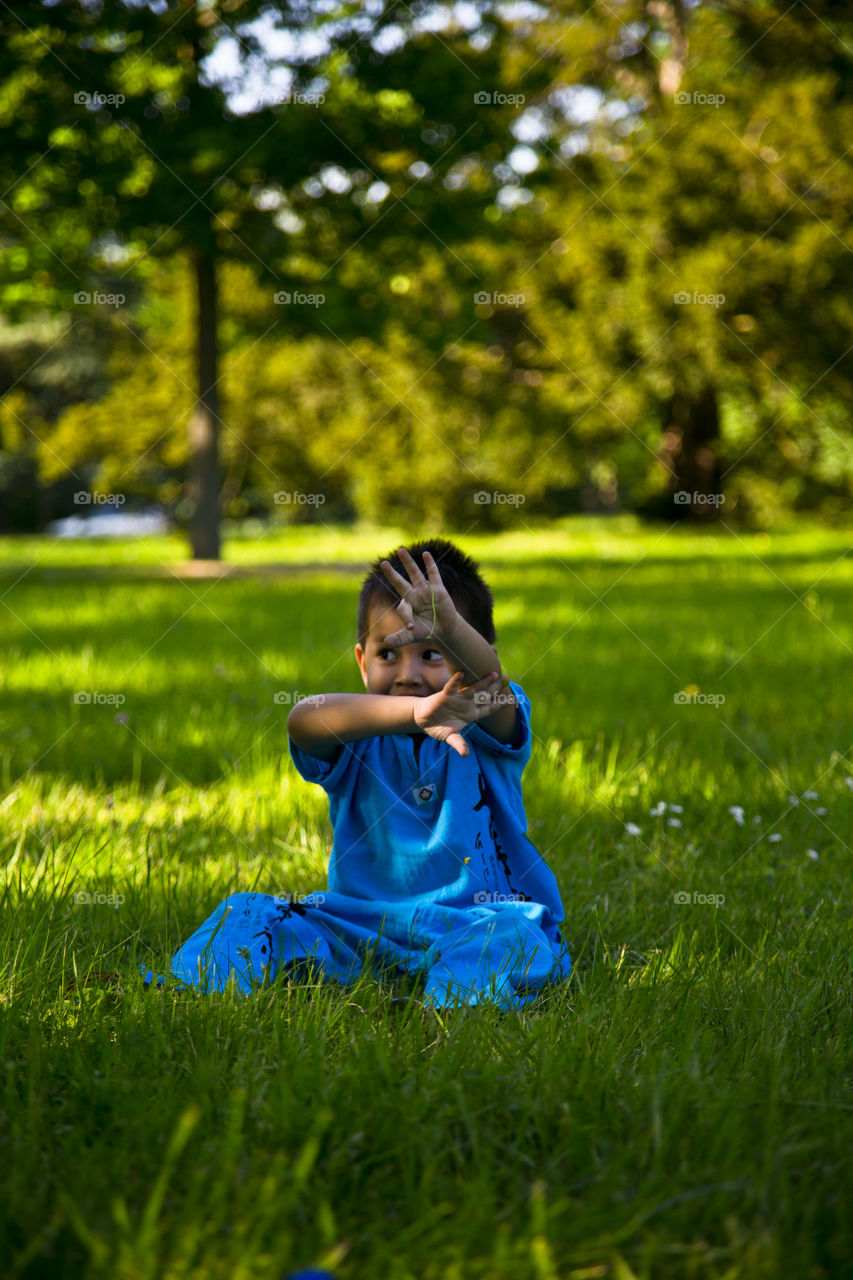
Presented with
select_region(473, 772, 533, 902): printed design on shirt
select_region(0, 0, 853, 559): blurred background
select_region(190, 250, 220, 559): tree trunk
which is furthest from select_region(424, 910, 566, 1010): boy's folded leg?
select_region(190, 250, 220, 559): tree trunk

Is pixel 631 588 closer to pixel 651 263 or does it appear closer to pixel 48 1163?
pixel 48 1163

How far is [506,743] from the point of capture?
238 centimetres

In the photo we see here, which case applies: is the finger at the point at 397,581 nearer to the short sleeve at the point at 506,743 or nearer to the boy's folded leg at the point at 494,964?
the short sleeve at the point at 506,743

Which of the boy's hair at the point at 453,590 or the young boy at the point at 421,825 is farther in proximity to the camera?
the boy's hair at the point at 453,590

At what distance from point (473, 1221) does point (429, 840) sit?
3.39ft

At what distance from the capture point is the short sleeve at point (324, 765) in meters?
2.37

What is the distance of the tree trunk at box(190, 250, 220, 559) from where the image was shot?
12289 mm

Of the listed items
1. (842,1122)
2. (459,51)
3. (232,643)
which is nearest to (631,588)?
(232,643)

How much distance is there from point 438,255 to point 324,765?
37.8 ft

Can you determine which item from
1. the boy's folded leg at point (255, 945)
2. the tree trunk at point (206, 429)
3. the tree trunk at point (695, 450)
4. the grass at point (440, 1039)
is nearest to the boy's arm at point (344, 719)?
the boy's folded leg at point (255, 945)

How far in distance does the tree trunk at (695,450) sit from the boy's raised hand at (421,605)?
72.4 feet

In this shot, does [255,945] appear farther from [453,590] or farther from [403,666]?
[453,590]

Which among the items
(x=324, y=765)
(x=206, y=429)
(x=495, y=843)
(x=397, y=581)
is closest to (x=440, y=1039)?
(x=495, y=843)

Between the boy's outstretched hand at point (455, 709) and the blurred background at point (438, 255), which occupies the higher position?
the blurred background at point (438, 255)
